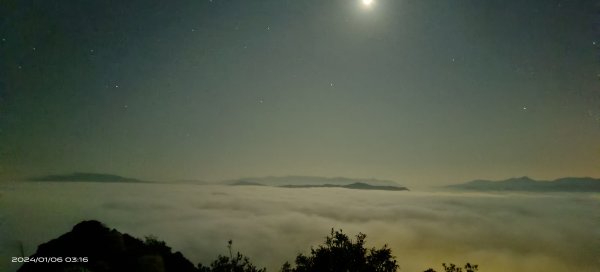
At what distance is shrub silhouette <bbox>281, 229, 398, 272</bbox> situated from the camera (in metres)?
30.8

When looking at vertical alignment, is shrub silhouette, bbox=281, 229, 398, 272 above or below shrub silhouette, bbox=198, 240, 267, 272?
above

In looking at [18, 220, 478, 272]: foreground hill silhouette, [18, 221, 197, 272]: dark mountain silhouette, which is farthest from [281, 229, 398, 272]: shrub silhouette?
[18, 221, 197, 272]: dark mountain silhouette

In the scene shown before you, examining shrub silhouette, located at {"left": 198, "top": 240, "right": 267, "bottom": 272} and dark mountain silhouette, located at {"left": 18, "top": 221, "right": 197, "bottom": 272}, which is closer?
dark mountain silhouette, located at {"left": 18, "top": 221, "right": 197, "bottom": 272}

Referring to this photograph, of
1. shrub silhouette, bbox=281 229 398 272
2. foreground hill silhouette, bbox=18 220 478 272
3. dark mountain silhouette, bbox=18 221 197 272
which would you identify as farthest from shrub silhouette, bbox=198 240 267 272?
shrub silhouette, bbox=281 229 398 272

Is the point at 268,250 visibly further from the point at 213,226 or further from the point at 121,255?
the point at 121,255

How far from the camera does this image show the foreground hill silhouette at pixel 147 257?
3097 cm

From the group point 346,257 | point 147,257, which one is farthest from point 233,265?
point 346,257

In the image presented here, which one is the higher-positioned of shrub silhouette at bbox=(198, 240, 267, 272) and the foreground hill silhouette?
the foreground hill silhouette

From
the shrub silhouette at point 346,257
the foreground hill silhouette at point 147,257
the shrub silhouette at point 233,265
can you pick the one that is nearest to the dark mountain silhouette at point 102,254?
the foreground hill silhouette at point 147,257

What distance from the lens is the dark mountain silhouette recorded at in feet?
104

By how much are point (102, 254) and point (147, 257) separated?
5.15 metres

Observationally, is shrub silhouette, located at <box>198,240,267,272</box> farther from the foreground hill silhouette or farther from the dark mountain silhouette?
the dark mountain silhouette

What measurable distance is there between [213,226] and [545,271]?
225 m

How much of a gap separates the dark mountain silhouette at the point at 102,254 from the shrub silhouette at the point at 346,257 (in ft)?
54.2
